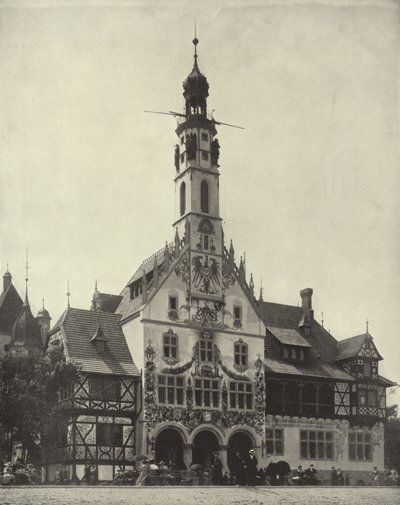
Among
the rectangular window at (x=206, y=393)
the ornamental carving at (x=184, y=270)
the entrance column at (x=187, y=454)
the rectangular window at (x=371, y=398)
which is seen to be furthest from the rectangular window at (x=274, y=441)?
the ornamental carving at (x=184, y=270)

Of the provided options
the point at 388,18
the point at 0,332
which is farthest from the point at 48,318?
the point at 388,18

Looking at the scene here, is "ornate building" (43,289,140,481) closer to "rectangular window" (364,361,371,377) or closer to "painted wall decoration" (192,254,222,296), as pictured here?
"painted wall decoration" (192,254,222,296)

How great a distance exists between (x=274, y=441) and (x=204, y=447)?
463 cm

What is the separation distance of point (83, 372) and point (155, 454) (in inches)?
244

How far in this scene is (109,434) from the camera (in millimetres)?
46594

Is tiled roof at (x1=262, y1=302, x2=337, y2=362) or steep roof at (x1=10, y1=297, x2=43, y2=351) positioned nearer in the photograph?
tiled roof at (x1=262, y1=302, x2=337, y2=362)

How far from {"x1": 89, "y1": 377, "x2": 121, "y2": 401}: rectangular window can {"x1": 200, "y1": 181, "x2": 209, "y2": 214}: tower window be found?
37.5 ft

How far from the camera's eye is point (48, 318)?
6850cm

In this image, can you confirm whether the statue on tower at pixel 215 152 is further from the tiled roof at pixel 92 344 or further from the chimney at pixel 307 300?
the chimney at pixel 307 300

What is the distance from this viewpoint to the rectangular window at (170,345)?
48.9 m

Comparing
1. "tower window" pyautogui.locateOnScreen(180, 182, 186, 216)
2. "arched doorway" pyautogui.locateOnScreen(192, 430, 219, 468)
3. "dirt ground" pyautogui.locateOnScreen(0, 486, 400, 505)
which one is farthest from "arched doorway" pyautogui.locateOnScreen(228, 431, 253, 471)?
"dirt ground" pyautogui.locateOnScreen(0, 486, 400, 505)

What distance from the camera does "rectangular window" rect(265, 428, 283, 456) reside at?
51.9 meters

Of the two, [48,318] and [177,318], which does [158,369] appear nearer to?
[177,318]

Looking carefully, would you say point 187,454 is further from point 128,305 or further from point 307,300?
point 307,300
